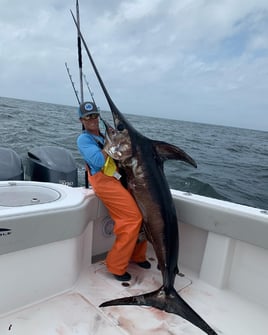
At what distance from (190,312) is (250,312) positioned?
19.2 inches

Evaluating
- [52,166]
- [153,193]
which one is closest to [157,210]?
[153,193]

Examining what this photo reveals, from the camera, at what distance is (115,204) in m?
2.37

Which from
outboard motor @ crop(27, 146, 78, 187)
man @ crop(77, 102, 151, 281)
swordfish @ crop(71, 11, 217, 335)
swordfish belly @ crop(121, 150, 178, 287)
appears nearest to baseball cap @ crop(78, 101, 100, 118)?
man @ crop(77, 102, 151, 281)

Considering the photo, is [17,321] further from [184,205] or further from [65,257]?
[184,205]

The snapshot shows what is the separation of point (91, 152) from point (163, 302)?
3.92ft

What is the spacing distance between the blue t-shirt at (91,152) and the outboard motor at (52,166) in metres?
1.25

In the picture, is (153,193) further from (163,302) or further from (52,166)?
(52,166)

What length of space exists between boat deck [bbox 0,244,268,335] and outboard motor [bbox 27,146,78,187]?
1.40 m

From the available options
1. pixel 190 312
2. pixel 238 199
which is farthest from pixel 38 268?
pixel 238 199

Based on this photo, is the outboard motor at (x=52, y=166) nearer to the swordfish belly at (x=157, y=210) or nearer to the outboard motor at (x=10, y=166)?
the outboard motor at (x=10, y=166)

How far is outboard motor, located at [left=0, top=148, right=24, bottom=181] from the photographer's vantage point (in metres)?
3.35

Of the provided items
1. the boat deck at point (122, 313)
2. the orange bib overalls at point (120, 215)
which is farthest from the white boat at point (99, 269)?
the orange bib overalls at point (120, 215)

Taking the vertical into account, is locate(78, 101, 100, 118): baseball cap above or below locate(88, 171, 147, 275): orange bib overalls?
above

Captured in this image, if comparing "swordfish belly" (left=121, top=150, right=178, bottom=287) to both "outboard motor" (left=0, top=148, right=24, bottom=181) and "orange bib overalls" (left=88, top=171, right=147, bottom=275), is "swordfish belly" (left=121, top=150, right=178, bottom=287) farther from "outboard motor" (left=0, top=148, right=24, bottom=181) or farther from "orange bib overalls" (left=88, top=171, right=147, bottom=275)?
"outboard motor" (left=0, top=148, right=24, bottom=181)
